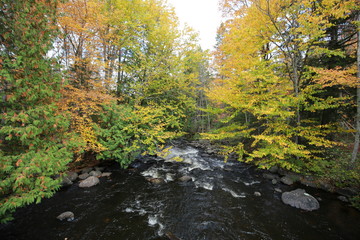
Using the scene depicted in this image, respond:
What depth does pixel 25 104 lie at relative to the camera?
407 cm

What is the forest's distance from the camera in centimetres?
387

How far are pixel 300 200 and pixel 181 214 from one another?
5.30 m

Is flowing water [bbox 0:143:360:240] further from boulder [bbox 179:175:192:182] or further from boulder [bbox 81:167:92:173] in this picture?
boulder [bbox 81:167:92:173]

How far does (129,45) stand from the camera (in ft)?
34.4

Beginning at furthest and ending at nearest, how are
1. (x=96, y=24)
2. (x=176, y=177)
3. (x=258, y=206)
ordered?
1. (x=176, y=177)
2. (x=96, y=24)
3. (x=258, y=206)

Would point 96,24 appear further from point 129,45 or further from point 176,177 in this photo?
point 176,177

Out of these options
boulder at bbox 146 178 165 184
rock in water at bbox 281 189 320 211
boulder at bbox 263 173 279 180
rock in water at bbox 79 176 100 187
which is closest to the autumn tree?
boulder at bbox 263 173 279 180

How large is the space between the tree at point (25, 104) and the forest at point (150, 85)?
3 centimetres

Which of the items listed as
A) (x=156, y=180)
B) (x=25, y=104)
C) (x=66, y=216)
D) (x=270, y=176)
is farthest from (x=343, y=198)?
(x=25, y=104)

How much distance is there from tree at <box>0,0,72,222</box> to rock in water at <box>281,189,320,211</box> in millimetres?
9038

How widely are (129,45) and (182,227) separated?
11033 mm

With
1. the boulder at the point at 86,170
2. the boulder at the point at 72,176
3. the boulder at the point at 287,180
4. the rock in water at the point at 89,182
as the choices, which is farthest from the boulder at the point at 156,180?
the boulder at the point at 287,180

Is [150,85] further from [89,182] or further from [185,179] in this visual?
[89,182]

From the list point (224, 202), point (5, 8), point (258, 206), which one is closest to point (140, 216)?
point (224, 202)
